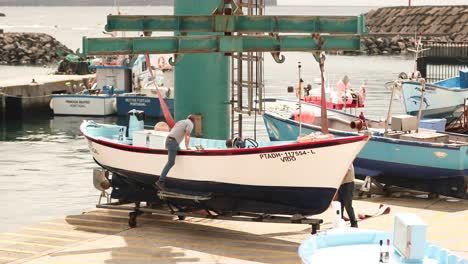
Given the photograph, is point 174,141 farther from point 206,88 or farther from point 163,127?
point 206,88

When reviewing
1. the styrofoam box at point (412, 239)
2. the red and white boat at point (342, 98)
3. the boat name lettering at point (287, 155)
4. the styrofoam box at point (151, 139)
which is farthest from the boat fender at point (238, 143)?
the red and white boat at point (342, 98)

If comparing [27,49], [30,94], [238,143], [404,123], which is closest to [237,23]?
[238,143]

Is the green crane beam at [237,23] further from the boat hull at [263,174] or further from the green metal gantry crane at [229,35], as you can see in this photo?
the boat hull at [263,174]

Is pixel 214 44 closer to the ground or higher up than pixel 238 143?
higher up

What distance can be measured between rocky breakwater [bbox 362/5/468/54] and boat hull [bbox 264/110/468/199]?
98.5 metres

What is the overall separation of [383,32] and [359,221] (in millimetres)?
134299

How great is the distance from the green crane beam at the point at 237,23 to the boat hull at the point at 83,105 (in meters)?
35.5

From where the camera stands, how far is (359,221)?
20062 mm

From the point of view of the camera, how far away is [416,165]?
2294cm

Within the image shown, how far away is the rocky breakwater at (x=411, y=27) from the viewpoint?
5162 inches

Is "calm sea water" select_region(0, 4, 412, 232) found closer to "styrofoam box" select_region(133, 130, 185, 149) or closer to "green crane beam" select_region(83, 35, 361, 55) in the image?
"styrofoam box" select_region(133, 130, 185, 149)

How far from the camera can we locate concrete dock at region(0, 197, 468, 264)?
17.5 meters

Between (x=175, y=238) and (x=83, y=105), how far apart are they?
36893mm

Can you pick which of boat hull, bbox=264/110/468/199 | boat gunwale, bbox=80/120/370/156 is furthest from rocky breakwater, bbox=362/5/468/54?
boat gunwale, bbox=80/120/370/156
